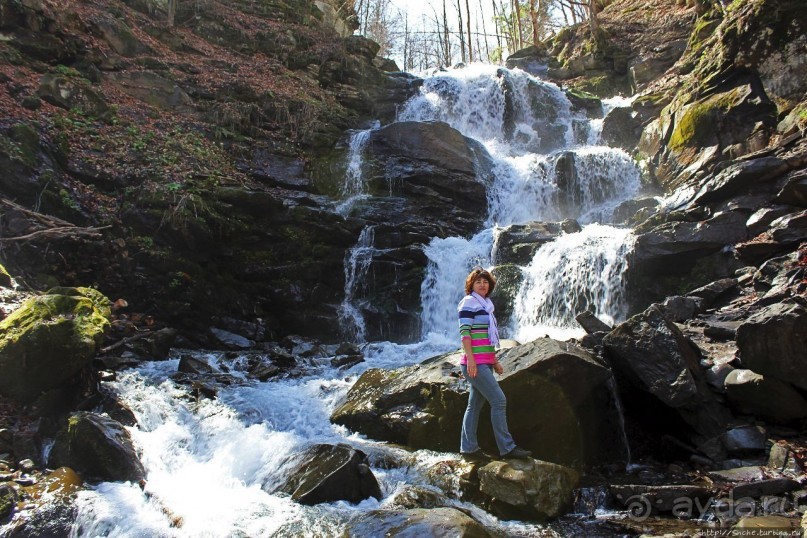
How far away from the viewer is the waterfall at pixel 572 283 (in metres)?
11.4

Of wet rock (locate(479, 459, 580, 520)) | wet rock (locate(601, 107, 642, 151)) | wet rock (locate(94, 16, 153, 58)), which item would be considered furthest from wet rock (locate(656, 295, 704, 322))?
wet rock (locate(94, 16, 153, 58))

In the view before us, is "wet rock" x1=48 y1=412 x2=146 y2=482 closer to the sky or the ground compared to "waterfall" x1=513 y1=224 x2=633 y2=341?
closer to the ground

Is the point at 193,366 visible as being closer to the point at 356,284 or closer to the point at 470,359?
the point at 356,284

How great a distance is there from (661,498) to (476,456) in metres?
1.96

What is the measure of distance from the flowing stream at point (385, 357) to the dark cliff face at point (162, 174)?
162cm

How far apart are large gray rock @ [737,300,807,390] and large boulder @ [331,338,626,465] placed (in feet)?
5.53

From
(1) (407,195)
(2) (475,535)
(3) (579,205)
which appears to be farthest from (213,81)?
(2) (475,535)

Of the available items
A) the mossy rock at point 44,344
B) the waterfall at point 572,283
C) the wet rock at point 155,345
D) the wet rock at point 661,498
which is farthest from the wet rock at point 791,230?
the wet rock at point 155,345

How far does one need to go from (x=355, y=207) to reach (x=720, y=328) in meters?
11.1

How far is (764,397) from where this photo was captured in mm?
6047

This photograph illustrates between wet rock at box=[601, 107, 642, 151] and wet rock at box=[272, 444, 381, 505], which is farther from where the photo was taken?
wet rock at box=[601, 107, 642, 151]

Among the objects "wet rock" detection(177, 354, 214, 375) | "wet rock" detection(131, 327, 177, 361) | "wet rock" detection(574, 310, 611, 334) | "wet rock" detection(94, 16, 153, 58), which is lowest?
"wet rock" detection(177, 354, 214, 375)

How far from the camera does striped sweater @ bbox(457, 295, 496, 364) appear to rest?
5520 millimetres

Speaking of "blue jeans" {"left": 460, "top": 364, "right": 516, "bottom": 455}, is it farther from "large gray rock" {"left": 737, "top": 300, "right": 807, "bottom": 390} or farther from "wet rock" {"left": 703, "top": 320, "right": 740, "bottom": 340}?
"wet rock" {"left": 703, "top": 320, "right": 740, "bottom": 340}
